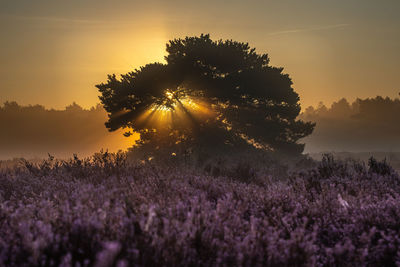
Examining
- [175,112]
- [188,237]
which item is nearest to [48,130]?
[175,112]

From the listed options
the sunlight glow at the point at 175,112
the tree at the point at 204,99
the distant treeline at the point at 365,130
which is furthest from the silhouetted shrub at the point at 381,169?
the distant treeline at the point at 365,130

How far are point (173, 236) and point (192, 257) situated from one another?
0.55 ft

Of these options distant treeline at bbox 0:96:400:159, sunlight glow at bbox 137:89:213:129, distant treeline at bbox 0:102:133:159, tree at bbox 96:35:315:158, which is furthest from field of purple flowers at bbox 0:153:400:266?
distant treeline at bbox 0:102:133:159

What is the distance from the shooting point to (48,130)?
95688 millimetres

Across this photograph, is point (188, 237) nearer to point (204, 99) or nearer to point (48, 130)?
point (204, 99)

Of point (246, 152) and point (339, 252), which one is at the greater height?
point (246, 152)

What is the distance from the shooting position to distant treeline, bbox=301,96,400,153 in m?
78.0

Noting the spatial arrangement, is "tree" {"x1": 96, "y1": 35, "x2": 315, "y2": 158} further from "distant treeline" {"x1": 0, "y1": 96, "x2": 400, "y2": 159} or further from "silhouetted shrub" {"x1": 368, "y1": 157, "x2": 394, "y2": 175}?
"distant treeline" {"x1": 0, "y1": 96, "x2": 400, "y2": 159}

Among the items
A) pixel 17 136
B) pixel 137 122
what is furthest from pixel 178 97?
pixel 17 136

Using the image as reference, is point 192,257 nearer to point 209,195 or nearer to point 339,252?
point 339,252

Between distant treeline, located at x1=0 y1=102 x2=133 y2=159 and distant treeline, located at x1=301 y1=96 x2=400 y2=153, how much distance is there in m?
52.2

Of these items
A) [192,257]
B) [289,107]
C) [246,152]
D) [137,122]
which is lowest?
[192,257]

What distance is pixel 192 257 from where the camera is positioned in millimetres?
2133

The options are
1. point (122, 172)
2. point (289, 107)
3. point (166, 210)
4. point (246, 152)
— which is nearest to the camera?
point (166, 210)
